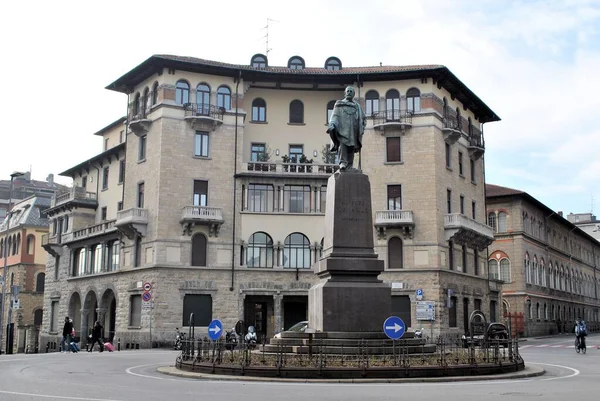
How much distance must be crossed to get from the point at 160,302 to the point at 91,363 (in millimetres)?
22045

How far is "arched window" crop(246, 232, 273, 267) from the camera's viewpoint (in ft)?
161

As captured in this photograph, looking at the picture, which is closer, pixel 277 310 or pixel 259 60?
pixel 277 310

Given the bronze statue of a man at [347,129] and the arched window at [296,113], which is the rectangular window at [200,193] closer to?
the arched window at [296,113]

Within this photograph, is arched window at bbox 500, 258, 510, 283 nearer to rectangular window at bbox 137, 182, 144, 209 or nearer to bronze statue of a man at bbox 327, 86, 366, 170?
rectangular window at bbox 137, 182, 144, 209

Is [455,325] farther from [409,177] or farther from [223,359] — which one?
[223,359]

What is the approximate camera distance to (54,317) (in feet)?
206

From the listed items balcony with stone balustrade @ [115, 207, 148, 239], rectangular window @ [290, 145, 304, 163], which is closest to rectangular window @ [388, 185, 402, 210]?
rectangular window @ [290, 145, 304, 163]

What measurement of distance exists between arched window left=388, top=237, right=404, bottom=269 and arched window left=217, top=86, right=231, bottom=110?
14494 millimetres

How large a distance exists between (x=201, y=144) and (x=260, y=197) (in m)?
5.35

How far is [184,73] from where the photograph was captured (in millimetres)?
49062

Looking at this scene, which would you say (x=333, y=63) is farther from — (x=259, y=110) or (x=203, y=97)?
(x=203, y=97)

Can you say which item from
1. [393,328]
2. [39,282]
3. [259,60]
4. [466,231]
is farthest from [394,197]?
[39,282]

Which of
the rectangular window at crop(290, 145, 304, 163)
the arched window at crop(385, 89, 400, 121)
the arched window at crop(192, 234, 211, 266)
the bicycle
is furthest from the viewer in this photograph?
the rectangular window at crop(290, 145, 304, 163)

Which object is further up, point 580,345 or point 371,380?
point 580,345
